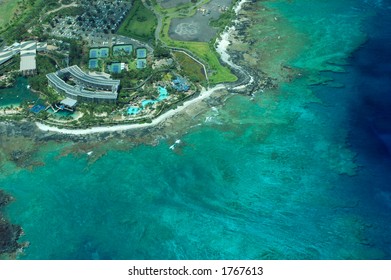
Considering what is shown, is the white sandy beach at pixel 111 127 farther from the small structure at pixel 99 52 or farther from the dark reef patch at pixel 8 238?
the small structure at pixel 99 52

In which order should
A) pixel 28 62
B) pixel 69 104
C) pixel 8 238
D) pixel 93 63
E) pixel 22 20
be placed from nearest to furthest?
1. pixel 8 238
2. pixel 69 104
3. pixel 28 62
4. pixel 93 63
5. pixel 22 20

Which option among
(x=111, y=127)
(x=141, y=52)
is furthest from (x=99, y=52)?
(x=111, y=127)

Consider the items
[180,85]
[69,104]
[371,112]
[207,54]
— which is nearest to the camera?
[69,104]

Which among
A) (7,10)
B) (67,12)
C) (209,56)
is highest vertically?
(67,12)

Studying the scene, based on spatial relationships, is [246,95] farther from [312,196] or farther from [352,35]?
[352,35]

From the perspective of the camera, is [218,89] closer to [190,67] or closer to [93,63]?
[190,67]

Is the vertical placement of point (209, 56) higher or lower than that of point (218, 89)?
higher

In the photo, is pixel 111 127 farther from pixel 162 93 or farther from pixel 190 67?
pixel 190 67

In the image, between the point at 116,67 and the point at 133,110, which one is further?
the point at 116,67
